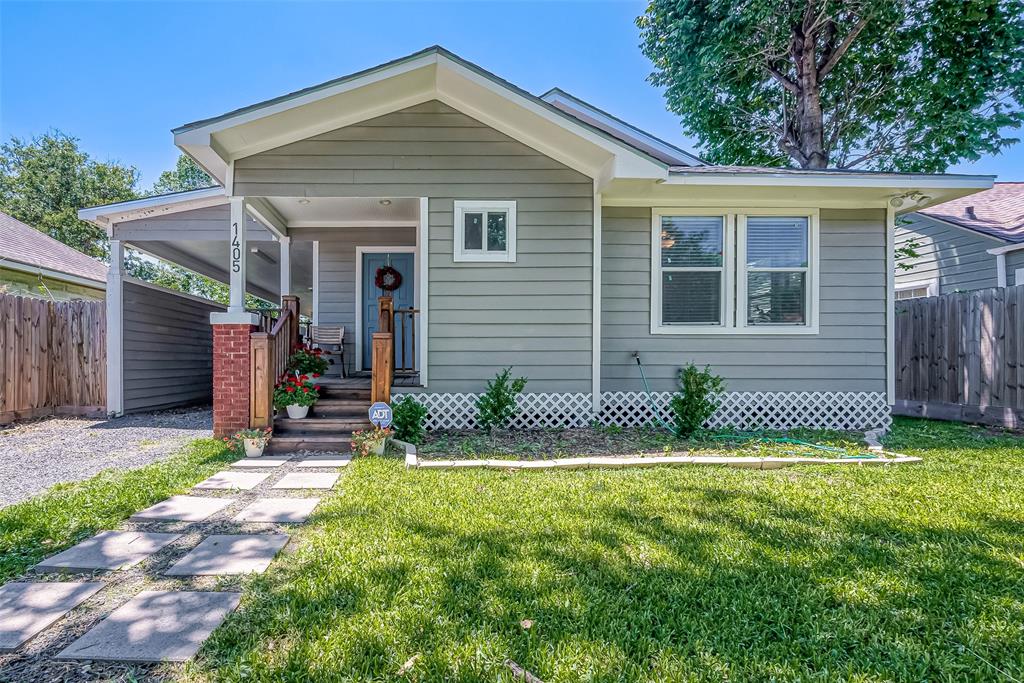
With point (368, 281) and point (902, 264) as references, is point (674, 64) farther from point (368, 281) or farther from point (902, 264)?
point (368, 281)

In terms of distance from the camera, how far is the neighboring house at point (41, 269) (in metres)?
10.3

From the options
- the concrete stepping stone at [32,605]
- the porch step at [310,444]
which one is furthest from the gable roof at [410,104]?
the concrete stepping stone at [32,605]

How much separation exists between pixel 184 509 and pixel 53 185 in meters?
29.9

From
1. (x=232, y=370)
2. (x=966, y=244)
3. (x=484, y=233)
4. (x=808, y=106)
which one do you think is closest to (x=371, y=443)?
→ (x=232, y=370)

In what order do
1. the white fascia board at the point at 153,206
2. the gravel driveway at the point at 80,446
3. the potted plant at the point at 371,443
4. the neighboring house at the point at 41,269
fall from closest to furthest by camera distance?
the gravel driveway at the point at 80,446, the potted plant at the point at 371,443, the white fascia board at the point at 153,206, the neighboring house at the point at 41,269

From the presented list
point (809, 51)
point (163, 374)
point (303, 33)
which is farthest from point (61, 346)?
point (809, 51)

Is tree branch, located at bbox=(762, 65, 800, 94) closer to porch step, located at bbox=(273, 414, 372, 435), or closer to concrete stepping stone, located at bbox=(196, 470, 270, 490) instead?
porch step, located at bbox=(273, 414, 372, 435)

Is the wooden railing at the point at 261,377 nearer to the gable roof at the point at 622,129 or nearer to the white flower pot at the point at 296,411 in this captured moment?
the white flower pot at the point at 296,411

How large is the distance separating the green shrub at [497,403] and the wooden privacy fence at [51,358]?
21.1 feet

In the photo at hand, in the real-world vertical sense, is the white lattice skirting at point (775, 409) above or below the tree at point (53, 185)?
below

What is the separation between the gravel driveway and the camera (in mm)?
4250

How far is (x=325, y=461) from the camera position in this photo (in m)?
4.72

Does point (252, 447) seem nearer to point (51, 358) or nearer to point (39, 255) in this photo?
point (51, 358)

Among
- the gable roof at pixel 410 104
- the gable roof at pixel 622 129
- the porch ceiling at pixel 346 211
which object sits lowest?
the porch ceiling at pixel 346 211
